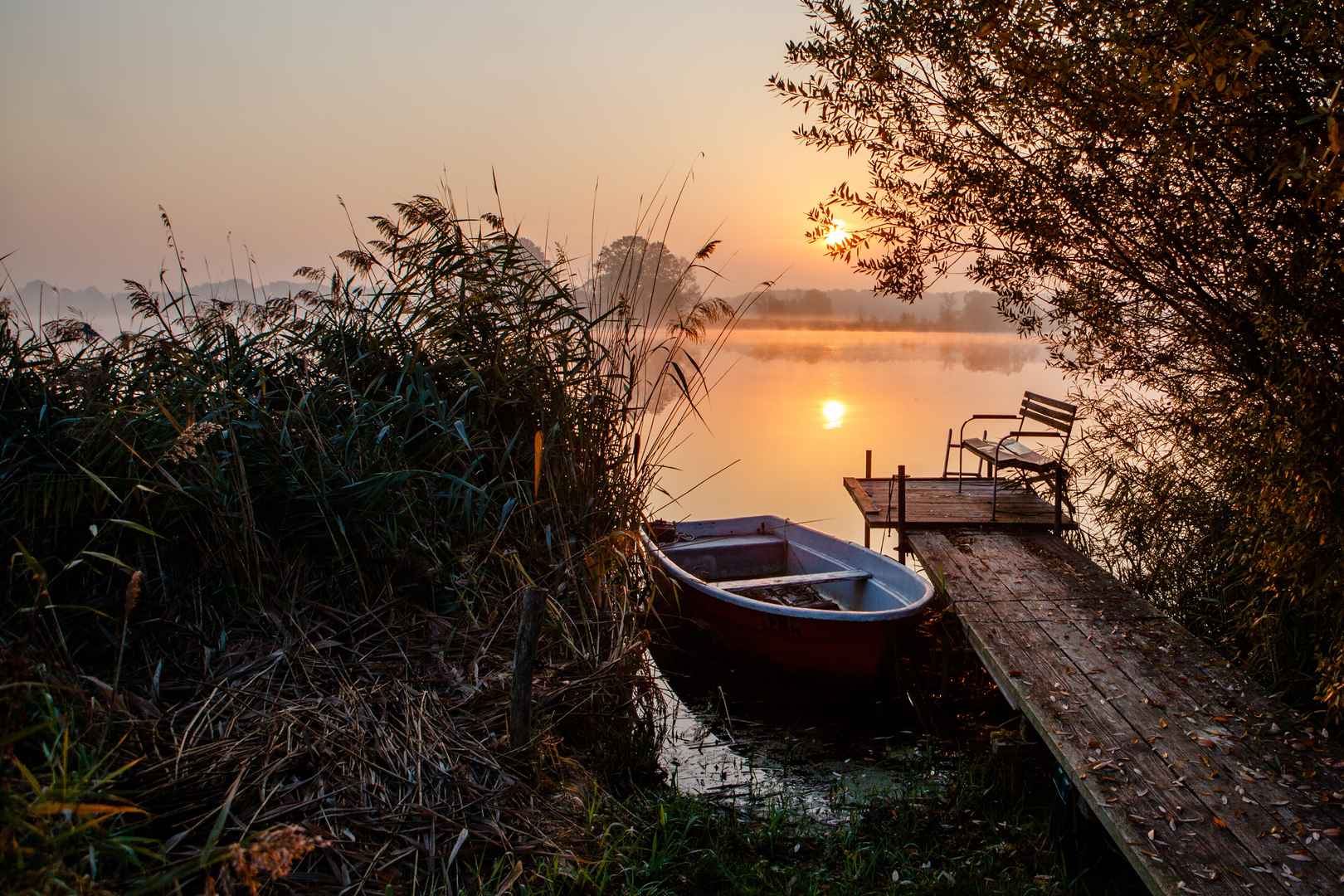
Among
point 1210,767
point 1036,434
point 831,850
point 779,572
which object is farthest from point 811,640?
point 1036,434

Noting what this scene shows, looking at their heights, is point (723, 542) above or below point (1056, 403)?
below

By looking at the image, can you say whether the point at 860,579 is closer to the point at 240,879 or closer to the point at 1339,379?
the point at 1339,379

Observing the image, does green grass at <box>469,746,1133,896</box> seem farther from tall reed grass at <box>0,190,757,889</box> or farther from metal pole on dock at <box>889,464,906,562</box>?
metal pole on dock at <box>889,464,906,562</box>

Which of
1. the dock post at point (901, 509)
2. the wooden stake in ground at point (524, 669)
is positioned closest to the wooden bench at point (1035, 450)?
the dock post at point (901, 509)

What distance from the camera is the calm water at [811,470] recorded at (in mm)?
5027

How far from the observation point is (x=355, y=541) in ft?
12.9

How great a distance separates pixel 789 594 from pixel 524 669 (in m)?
4.25

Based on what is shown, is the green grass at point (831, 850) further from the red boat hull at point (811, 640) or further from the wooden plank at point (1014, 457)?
the wooden plank at point (1014, 457)

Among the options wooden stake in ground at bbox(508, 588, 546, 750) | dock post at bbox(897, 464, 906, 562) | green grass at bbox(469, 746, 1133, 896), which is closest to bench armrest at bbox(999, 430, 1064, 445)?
dock post at bbox(897, 464, 906, 562)

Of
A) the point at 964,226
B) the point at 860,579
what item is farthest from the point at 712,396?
the point at 964,226

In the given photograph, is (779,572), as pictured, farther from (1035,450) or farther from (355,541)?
(355,541)

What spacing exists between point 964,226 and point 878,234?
493 millimetres

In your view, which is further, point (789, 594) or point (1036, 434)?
point (1036, 434)

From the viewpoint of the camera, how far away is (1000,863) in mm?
3777
